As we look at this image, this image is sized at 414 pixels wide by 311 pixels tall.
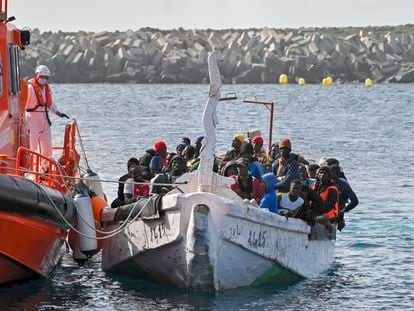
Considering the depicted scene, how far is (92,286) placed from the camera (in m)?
18.2

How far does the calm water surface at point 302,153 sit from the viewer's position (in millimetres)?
17328

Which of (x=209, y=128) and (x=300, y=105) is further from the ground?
(x=209, y=128)

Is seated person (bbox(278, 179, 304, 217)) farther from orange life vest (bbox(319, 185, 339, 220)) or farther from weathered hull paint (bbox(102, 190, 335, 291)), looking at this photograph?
orange life vest (bbox(319, 185, 339, 220))

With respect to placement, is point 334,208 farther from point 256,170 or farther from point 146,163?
point 146,163

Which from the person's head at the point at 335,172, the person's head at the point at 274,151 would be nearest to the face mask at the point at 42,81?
the person's head at the point at 335,172

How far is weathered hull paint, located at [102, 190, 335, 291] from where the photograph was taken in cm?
1630

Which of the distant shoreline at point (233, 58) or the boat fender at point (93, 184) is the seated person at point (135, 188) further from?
the distant shoreline at point (233, 58)

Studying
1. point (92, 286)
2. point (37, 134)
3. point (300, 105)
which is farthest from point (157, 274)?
point (300, 105)

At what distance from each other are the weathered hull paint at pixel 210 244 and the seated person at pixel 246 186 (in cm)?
66

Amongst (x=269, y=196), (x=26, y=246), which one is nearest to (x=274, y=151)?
(x=269, y=196)

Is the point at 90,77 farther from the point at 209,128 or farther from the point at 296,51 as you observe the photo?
the point at 209,128

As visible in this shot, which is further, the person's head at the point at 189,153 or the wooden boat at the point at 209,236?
the person's head at the point at 189,153

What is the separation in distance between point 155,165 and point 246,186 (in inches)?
115

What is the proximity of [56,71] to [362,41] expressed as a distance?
21.2 m
